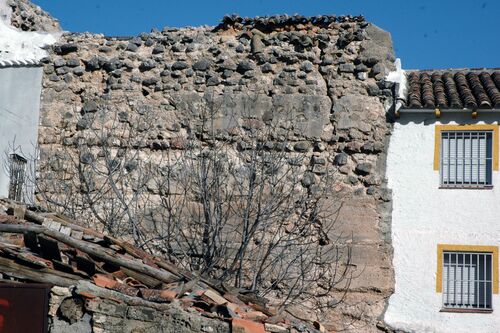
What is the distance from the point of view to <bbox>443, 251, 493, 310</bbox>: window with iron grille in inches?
540

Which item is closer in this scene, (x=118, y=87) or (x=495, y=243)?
(x=495, y=243)

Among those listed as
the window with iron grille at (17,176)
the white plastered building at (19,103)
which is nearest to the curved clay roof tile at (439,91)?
the white plastered building at (19,103)

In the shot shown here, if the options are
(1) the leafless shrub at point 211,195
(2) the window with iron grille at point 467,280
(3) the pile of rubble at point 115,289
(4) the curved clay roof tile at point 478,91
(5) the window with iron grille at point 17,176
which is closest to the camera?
(3) the pile of rubble at point 115,289

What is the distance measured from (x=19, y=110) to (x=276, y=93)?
4.40 m

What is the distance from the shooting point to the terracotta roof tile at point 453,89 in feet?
46.5

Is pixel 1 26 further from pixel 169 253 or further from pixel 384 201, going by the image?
pixel 384 201

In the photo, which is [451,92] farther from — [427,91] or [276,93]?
[276,93]

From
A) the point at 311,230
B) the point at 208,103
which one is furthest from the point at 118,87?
the point at 311,230

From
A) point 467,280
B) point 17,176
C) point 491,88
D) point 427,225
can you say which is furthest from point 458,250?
point 17,176

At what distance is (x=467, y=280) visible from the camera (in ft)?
45.3

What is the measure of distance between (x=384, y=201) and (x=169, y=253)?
3.46 meters

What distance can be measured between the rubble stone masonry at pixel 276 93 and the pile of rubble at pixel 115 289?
439cm

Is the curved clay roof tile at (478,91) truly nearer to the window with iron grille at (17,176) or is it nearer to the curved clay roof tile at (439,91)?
the curved clay roof tile at (439,91)

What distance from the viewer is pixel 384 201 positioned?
565 inches
